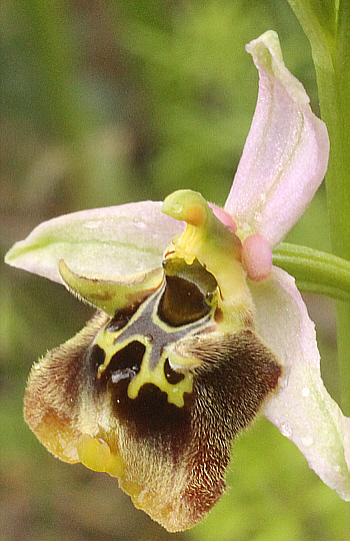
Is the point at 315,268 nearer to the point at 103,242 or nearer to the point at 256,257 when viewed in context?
the point at 256,257

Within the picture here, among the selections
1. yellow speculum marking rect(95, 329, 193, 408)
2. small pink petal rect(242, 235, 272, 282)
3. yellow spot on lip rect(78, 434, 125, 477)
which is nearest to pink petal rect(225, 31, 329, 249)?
small pink petal rect(242, 235, 272, 282)

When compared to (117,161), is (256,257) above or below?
above

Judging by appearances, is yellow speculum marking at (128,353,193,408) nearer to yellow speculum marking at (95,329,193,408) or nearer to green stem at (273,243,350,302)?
yellow speculum marking at (95,329,193,408)

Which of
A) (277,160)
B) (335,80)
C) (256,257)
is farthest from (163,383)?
(335,80)

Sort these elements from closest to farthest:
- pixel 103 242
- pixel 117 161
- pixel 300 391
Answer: pixel 300 391 < pixel 103 242 < pixel 117 161

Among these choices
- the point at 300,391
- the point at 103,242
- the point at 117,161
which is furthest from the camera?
the point at 117,161

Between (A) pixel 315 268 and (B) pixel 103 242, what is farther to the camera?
(B) pixel 103 242

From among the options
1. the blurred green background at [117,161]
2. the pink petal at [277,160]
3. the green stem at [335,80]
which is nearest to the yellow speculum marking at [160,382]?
the pink petal at [277,160]
